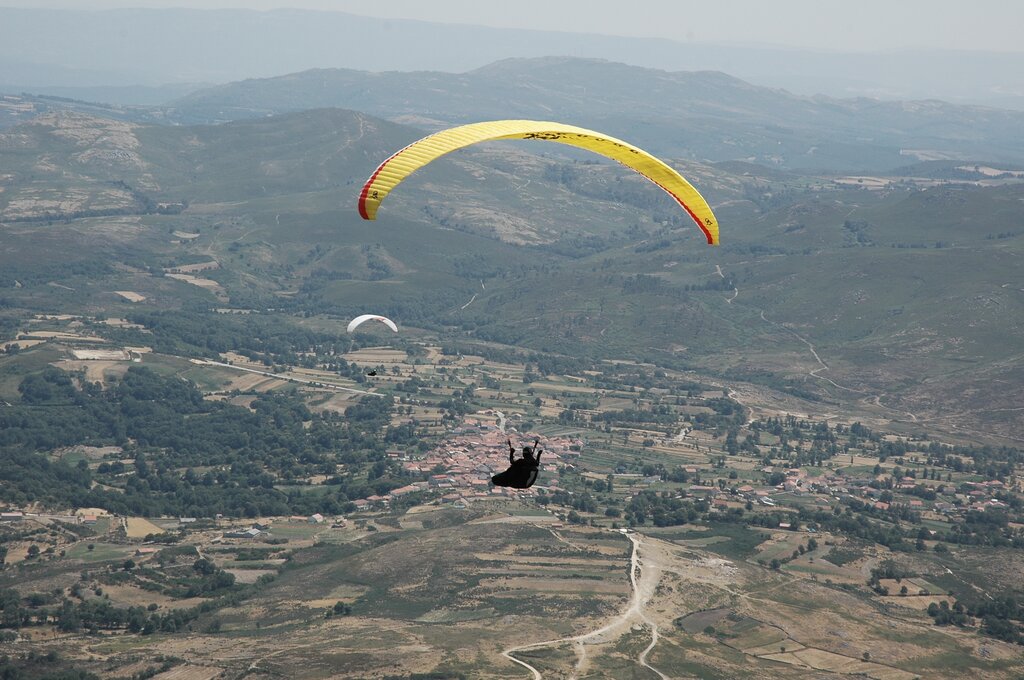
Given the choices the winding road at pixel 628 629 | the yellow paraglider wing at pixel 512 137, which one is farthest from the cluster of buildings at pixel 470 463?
the yellow paraglider wing at pixel 512 137

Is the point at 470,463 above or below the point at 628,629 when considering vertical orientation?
below

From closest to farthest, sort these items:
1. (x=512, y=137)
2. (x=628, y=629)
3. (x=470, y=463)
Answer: (x=512, y=137) → (x=628, y=629) → (x=470, y=463)

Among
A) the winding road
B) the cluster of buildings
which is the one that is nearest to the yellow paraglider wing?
the winding road

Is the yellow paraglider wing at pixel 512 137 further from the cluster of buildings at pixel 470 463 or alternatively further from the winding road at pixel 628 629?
the cluster of buildings at pixel 470 463

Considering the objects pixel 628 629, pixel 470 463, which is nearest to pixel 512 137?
pixel 628 629

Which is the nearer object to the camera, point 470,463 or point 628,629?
point 628,629

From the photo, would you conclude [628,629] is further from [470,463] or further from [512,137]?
[470,463]

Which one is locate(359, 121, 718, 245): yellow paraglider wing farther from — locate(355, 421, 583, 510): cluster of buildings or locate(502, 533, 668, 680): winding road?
locate(355, 421, 583, 510): cluster of buildings

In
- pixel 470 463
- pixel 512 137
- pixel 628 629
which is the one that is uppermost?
pixel 512 137

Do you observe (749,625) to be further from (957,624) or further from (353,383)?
(353,383)
